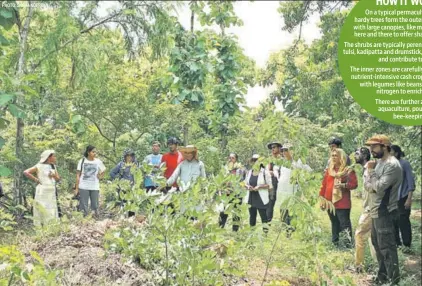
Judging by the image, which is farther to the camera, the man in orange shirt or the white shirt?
the white shirt

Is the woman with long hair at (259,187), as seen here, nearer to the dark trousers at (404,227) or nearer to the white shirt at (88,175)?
the dark trousers at (404,227)

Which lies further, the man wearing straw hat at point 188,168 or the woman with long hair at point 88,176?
the woman with long hair at point 88,176

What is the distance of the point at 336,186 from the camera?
6203 millimetres

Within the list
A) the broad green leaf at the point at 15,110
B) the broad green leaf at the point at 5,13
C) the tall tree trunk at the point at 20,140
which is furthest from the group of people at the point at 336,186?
the broad green leaf at the point at 5,13

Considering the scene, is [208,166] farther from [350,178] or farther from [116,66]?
[350,178]

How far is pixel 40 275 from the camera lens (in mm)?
2330

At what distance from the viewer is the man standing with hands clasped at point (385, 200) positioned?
4.57m

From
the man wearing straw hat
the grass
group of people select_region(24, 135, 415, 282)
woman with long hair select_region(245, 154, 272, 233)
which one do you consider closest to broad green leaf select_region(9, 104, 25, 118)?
group of people select_region(24, 135, 415, 282)

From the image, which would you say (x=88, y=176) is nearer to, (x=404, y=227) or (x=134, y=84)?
(x=134, y=84)

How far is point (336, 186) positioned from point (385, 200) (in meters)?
1.58

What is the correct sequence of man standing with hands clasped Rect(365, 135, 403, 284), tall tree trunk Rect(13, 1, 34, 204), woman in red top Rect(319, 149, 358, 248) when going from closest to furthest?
man standing with hands clasped Rect(365, 135, 403, 284) < woman in red top Rect(319, 149, 358, 248) < tall tree trunk Rect(13, 1, 34, 204)

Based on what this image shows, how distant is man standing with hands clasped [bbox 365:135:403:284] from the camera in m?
4.57

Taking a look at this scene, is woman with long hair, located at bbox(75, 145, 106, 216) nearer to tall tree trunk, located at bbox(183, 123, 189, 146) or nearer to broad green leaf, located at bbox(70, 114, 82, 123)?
broad green leaf, located at bbox(70, 114, 82, 123)

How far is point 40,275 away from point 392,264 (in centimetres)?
347
